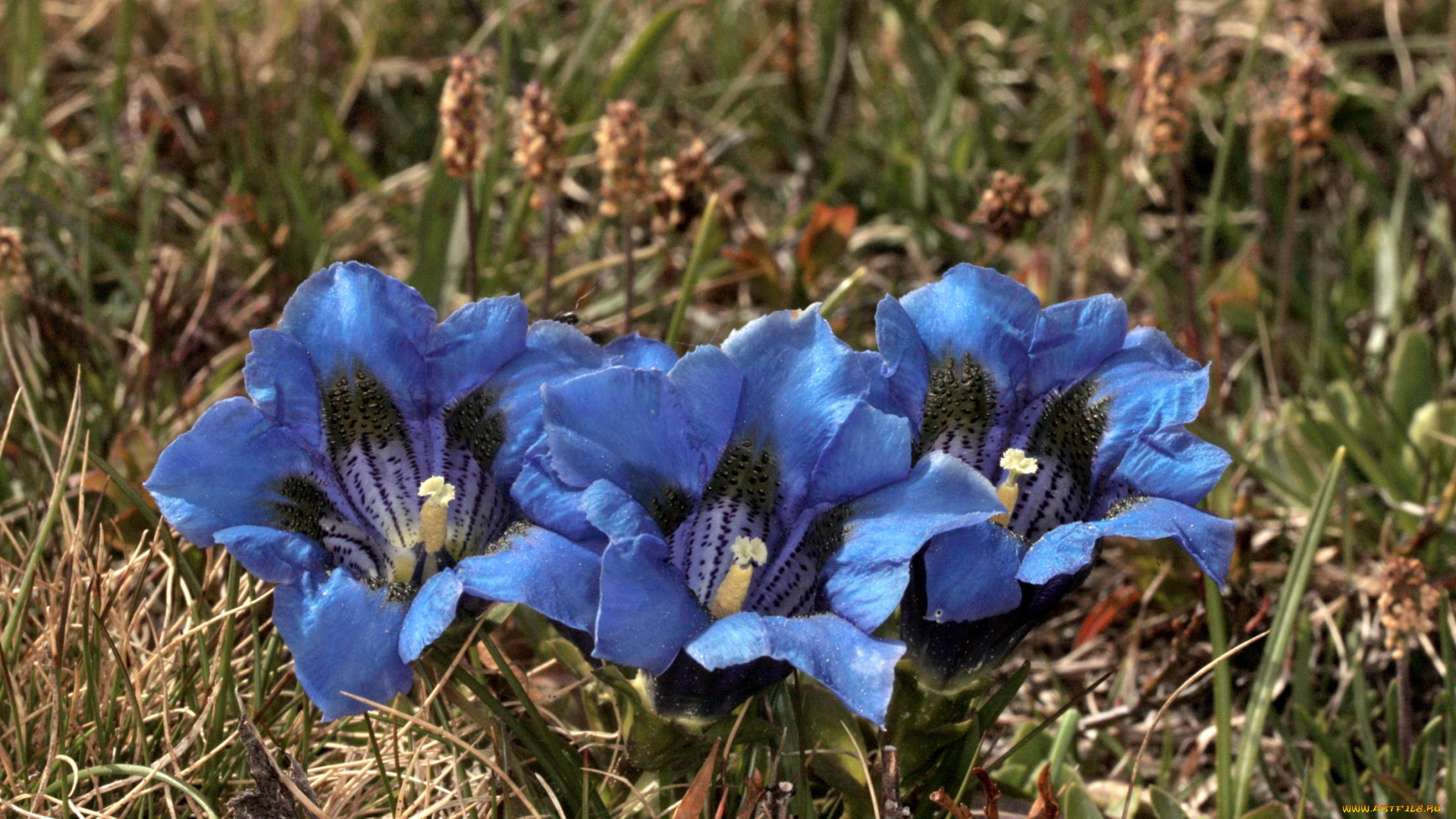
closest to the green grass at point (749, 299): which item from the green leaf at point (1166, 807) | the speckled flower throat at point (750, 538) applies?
the green leaf at point (1166, 807)

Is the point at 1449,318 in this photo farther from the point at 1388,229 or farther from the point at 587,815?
the point at 587,815

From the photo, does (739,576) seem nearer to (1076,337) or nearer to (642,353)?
(642,353)

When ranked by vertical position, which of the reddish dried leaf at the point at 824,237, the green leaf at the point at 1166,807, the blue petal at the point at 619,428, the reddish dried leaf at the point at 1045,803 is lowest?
the green leaf at the point at 1166,807

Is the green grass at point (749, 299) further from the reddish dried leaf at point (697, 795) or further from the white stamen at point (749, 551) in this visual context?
the white stamen at point (749, 551)

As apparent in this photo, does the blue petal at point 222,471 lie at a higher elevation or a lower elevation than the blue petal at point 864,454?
lower

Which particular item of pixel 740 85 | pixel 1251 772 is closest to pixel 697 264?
pixel 1251 772
